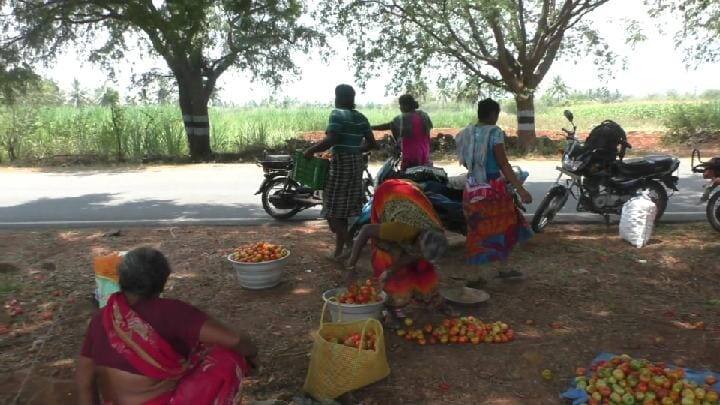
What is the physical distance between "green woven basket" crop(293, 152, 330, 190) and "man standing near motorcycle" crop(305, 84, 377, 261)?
4.3 inches

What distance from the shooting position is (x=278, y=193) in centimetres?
792

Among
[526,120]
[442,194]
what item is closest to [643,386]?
[442,194]

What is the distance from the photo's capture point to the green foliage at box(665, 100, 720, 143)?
58.0ft

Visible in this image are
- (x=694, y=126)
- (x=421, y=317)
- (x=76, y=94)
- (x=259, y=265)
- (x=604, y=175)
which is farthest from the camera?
(x=76, y=94)

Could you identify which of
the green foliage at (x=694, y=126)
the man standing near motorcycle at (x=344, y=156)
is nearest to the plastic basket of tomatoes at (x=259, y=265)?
the man standing near motorcycle at (x=344, y=156)

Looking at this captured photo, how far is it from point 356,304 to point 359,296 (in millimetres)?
112

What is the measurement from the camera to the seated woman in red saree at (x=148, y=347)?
2.32m

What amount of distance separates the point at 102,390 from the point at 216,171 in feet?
37.6

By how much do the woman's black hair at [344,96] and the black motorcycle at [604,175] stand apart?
9.52 ft

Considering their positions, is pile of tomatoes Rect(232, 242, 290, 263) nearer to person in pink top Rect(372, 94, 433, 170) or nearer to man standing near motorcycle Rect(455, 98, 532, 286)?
man standing near motorcycle Rect(455, 98, 532, 286)

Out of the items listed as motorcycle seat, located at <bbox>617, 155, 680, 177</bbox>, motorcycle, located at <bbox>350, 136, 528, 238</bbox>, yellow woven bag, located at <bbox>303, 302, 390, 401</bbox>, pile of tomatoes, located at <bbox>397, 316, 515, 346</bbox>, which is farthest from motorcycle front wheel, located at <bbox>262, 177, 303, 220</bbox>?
yellow woven bag, located at <bbox>303, 302, 390, 401</bbox>

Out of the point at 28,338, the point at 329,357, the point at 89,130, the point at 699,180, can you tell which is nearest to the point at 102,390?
the point at 329,357

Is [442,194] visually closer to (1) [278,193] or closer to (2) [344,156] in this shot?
(2) [344,156]

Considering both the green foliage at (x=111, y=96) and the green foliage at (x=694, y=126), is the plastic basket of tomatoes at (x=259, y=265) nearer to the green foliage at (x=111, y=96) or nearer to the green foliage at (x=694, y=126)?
the green foliage at (x=111, y=96)
